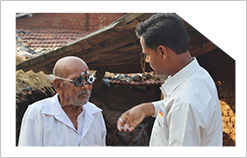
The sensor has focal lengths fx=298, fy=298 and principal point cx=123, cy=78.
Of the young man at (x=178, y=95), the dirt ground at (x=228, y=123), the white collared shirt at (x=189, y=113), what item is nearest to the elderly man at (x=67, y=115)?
the young man at (x=178, y=95)

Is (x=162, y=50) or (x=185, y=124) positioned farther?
(x=162, y=50)

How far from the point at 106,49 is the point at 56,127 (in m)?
1.23

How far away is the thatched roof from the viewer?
9.80 ft

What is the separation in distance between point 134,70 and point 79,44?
897 mm

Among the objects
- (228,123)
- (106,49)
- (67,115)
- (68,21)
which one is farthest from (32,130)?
(228,123)

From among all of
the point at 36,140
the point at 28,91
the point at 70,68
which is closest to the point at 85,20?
the point at 28,91

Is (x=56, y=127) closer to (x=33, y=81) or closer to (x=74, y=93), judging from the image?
(x=74, y=93)

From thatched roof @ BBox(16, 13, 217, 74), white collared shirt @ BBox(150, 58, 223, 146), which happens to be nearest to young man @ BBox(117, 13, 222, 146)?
white collared shirt @ BBox(150, 58, 223, 146)

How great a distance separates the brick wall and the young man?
5.62 ft

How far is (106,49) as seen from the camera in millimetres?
3193

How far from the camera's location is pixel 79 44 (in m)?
3.05

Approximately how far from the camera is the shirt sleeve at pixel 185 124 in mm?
1567

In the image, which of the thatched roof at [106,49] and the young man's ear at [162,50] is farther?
the thatched roof at [106,49]

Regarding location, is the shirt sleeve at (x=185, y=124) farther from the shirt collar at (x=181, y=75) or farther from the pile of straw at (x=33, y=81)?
the pile of straw at (x=33, y=81)
